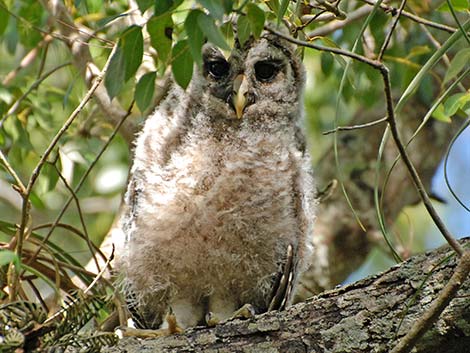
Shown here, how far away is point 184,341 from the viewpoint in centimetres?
230

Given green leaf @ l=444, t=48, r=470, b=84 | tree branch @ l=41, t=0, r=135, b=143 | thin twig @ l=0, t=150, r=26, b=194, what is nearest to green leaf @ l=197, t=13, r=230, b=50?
green leaf @ l=444, t=48, r=470, b=84

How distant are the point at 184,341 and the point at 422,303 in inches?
25.7

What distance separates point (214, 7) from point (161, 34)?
0.27 metres

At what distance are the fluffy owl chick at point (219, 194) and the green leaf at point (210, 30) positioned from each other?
1.07 m

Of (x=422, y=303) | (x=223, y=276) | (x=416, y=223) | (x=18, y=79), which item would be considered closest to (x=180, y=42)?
(x=422, y=303)

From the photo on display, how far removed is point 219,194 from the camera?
9.50 ft

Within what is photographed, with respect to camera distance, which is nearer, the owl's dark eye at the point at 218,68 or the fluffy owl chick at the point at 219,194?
the fluffy owl chick at the point at 219,194

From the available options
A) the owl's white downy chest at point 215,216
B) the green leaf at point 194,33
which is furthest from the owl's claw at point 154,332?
the green leaf at point 194,33

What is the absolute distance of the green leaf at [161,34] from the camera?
2051mm

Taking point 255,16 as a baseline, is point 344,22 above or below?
above

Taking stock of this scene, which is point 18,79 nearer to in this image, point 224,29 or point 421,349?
point 224,29

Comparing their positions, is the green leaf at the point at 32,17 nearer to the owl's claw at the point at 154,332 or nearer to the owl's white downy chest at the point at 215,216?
the owl's white downy chest at the point at 215,216

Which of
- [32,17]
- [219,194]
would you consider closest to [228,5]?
[219,194]

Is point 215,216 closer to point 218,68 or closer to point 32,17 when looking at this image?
point 218,68
